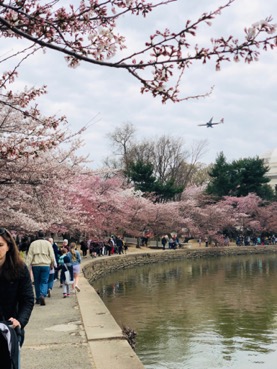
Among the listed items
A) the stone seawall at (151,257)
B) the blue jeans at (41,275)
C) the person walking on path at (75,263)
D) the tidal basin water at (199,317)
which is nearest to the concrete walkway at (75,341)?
the blue jeans at (41,275)

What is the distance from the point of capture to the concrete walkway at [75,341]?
508 cm

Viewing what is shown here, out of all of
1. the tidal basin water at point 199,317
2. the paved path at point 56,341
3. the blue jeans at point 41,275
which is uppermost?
the blue jeans at point 41,275

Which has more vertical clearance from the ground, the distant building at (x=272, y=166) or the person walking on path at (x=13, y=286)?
the distant building at (x=272, y=166)

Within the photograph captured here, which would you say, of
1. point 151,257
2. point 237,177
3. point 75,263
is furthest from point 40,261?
point 237,177

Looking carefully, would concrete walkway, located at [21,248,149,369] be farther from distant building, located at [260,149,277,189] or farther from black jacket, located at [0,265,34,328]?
distant building, located at [260,149,277,189]

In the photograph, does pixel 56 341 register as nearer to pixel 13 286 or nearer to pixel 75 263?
pixel 13 286

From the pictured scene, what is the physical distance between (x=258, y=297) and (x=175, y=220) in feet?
89.8

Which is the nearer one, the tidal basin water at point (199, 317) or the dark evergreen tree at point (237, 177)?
the tidal basin water at point (199, 317)

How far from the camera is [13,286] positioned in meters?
3.40

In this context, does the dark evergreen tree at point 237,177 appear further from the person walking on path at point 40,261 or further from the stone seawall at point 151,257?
the person walking on path at point 40,261

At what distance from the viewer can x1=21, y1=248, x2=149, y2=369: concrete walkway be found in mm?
5078

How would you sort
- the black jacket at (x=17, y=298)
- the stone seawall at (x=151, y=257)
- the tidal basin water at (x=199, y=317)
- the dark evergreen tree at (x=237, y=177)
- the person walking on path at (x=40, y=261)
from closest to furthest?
the black jacket at (x=17, y=298), the tidal basin water at (x=199, y=317), the person walking on path at (x=40, y=261), the stone seawall at (x=151, y=257), the dark evergreen tree at (x=237, y=177)

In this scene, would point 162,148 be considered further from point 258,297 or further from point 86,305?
point 86,305

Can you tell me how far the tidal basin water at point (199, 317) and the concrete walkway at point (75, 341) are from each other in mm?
1928
